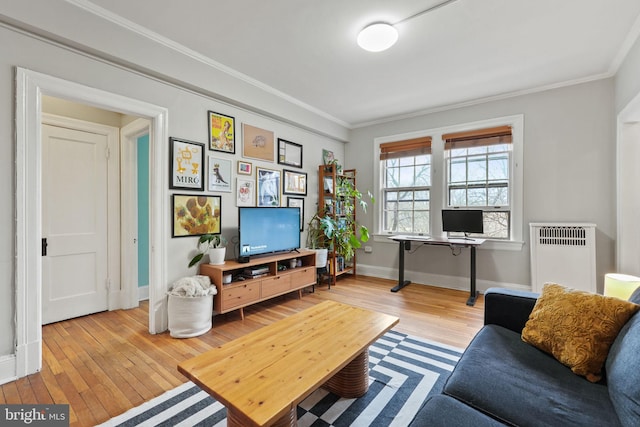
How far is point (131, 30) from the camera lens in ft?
7.82

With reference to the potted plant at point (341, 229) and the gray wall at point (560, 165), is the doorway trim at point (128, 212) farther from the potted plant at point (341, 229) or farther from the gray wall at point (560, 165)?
the gray wall at point (560, 165)

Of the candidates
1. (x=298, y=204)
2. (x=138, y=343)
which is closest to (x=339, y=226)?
(x=298, y=204)

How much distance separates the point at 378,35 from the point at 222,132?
1.91m

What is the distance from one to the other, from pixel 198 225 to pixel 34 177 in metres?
1.31

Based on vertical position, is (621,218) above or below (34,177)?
below

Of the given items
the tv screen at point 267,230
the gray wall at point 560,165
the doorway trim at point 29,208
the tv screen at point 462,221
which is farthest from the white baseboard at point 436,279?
the doorway trim at point 29,208

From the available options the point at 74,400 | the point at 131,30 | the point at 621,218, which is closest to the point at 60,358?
the point at 74,400

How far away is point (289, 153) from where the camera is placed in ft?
13.7

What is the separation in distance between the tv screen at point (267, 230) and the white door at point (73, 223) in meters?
1.59

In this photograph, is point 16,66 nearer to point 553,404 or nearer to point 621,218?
point 553,404

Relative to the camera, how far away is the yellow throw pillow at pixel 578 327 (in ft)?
4.29

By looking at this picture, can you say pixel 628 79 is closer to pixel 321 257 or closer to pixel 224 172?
pixel 321 257

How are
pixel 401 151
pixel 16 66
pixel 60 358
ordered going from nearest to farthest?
pixel 16 66 → pixel 60 358 → pixel 401 151

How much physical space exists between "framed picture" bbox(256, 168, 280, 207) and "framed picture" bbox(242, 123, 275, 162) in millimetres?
187
